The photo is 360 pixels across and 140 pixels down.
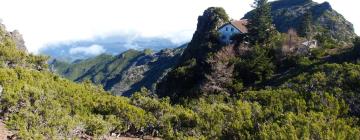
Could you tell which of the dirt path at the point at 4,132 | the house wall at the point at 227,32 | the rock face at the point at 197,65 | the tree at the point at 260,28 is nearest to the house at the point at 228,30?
the house wall at the point at 227,32

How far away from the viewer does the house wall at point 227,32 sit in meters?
79.6

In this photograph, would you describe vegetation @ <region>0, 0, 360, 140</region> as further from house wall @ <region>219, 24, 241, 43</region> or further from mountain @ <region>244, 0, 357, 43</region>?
mountain @ <region>244, 0, 357, 43</region>

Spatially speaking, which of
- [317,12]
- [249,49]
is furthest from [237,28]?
[317,12]

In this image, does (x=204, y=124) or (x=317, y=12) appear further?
(x=317, y=12)

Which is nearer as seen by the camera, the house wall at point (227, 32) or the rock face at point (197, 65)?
A: the rock face at point (197, 65)

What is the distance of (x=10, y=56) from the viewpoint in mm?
50281

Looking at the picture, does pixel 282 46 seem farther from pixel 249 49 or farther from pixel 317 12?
pixel 317 12

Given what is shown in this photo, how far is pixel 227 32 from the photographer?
80.6 metres

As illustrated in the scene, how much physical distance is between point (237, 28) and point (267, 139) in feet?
186

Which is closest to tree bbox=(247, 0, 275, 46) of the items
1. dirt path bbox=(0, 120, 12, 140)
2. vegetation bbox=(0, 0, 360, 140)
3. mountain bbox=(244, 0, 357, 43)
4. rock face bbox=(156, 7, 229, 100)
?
vegetation bbox=(0, 0, 360, 140)

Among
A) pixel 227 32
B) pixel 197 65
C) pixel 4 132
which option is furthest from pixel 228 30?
pixel 4 132

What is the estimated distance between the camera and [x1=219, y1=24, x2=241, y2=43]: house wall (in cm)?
7962

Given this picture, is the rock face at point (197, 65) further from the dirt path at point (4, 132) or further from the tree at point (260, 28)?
the dirt path at point (4, 132)

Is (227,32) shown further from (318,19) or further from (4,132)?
(4,132)
